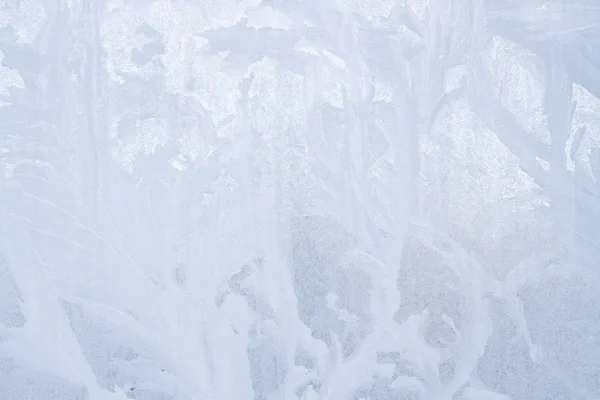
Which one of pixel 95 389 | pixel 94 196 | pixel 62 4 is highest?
pixel 62 4

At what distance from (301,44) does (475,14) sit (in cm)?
27

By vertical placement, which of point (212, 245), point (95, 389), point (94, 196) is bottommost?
point (95, 389)

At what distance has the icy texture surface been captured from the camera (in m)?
0.95

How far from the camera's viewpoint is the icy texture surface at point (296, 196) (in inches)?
37.4

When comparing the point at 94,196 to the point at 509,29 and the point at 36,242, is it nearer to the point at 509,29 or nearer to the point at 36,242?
the point at 36,242

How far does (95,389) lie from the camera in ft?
3.10

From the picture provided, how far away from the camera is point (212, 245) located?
96 cm

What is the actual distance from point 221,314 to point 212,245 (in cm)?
10

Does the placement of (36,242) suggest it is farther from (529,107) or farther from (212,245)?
(529,107)

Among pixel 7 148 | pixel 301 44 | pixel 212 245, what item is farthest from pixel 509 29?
pixel 7 148

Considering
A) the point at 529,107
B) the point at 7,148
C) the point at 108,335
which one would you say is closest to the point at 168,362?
the point at 108,335

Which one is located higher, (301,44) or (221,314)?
(301,44)

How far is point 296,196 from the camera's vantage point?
964mm

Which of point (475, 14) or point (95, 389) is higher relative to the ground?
point (475, 14)
